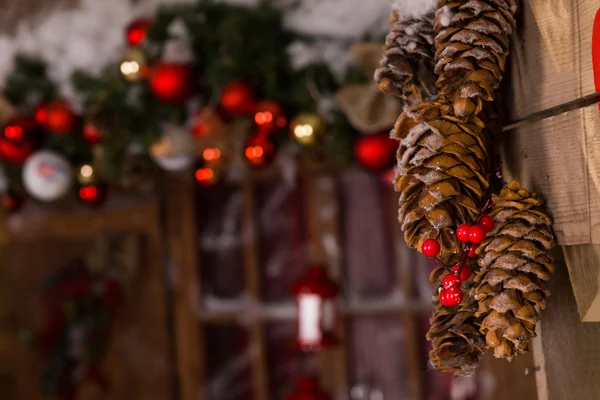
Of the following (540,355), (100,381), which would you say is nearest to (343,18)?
(540,355)

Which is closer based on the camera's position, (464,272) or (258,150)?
(464,272)

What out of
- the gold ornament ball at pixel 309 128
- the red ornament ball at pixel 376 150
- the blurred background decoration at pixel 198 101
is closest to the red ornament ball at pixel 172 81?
the blurred background decoration at pixel 198 101

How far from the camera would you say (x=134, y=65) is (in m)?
1.27

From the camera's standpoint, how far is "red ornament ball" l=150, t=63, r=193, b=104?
1.23 metres

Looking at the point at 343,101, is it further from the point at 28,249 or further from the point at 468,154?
the point at 28,249

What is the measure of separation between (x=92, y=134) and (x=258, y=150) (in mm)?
363

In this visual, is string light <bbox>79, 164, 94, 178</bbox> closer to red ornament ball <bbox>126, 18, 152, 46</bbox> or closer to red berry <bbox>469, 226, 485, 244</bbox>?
red ornament ball <bbox>126, 18, 152, 46</bbox>

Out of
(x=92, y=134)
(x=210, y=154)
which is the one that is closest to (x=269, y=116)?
(x=210, y=154)

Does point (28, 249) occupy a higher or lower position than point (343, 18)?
Result: lower

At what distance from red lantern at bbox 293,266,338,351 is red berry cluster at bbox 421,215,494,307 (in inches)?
29.4

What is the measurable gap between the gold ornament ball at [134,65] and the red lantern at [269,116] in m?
0.24

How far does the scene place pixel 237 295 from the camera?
1644mm

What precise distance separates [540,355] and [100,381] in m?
1.26

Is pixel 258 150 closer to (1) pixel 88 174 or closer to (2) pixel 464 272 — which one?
(1) pixel 88 174
